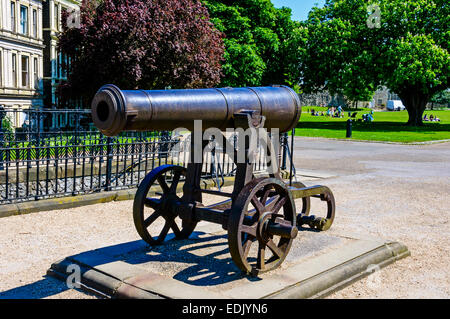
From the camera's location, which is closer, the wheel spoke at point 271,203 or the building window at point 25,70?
the wheel spoke at point 271,203

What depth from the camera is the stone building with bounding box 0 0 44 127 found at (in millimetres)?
32750

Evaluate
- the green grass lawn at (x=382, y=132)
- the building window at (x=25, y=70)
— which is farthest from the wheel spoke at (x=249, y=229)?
A: the building window at (x=25, y=70)

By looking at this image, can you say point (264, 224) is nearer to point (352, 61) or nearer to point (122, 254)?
point (122, 254)

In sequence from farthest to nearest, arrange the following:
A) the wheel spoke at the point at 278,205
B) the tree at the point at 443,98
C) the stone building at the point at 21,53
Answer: the tree at the point at 443,98, the stone building at the point at 21,53, the wheel spoke at the point at 278,205

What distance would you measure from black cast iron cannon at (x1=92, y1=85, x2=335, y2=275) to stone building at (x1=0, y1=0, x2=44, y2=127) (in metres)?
28.6

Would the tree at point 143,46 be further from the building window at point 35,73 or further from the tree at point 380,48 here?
the tree at point 380,48

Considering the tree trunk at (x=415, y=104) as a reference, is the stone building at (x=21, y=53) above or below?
above

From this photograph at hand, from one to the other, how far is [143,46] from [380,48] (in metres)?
18.2

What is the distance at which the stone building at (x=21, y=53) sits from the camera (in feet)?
107

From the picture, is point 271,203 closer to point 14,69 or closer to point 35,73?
point 14,69

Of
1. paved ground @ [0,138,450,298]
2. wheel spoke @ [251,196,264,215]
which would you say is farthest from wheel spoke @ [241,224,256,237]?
paved ground @ [0,138,450,298]

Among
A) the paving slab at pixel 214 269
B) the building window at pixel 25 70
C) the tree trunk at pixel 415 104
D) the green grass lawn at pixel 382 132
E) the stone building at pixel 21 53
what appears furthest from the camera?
the tree trunk at pixel 415 104

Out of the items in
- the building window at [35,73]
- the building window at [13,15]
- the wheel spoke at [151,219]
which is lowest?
the wheel spoke at [151,219]
